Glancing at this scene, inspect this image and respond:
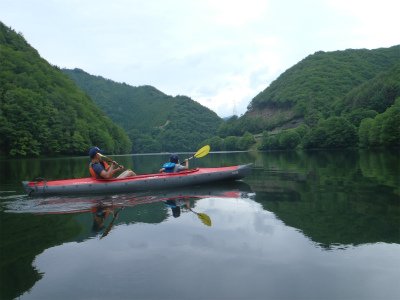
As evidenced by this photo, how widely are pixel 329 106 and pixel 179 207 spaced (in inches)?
5236

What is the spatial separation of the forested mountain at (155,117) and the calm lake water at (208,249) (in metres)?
135

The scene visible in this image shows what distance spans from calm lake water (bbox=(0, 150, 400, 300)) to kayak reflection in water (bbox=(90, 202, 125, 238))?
5 cm

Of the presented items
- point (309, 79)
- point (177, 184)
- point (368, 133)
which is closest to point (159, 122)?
point (309, 79)

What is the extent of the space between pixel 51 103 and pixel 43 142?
10791mm

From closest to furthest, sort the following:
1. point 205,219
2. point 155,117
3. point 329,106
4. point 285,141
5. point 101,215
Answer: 1. point 205,219
2. point 101,215
3. point 285,141
4. point 329,106
5. point 155,117

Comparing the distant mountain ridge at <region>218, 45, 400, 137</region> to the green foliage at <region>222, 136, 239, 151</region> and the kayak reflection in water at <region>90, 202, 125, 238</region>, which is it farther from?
the kayak reflection in water at <region>90, 202, 125, 238</region>

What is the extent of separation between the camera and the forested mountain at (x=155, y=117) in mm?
150000

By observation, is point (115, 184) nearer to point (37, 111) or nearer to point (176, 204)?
point (176, 204)

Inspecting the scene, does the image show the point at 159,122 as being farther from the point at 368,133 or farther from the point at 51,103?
the point at 368,133

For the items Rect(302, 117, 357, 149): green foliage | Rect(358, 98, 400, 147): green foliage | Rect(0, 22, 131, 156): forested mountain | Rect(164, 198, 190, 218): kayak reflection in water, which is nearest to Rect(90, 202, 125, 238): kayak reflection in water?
Rect(164, 198, 190, 218): kayak reflection in water

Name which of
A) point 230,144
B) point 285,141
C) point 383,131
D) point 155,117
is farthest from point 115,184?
point 155,117

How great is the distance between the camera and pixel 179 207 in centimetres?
988

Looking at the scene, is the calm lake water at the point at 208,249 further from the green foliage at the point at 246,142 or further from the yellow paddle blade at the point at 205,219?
the green foliage at the point at 246,142

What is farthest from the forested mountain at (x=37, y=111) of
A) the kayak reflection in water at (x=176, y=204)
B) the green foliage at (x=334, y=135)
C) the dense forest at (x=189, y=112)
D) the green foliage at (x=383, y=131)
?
the green foliage at (x=383, y=131)
